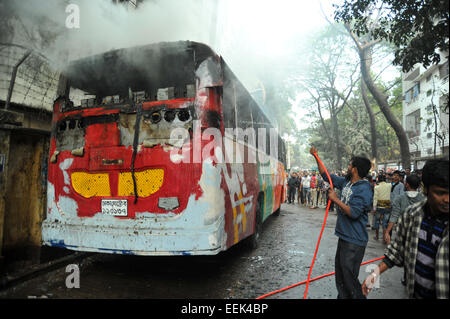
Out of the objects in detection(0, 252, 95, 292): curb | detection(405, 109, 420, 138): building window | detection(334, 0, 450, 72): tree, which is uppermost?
detection(405, 109, 420, 138): building window

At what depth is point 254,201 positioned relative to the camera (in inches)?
226

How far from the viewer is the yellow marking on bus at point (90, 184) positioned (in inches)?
157

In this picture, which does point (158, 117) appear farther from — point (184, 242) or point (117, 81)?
point (184, 242)

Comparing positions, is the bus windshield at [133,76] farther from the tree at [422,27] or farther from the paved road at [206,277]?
the tree at [422,27]

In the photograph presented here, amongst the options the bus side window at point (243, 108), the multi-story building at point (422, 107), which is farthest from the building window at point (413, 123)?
the bus side window at point (243, 108)

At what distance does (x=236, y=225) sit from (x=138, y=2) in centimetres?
686

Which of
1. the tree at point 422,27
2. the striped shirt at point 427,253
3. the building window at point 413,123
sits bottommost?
the striped shirt at point 427,253

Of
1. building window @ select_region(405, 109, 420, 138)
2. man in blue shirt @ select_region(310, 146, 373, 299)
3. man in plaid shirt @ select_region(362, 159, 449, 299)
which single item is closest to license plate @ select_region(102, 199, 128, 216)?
man in blue shirt @ select_region(310, 146, 373, 299)

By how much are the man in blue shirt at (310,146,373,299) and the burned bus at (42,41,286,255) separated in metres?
1.41

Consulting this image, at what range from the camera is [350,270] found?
10.5 feet

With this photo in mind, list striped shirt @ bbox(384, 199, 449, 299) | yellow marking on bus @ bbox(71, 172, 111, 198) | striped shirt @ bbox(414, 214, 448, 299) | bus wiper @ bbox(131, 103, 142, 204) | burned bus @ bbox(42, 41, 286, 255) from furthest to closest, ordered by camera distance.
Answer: yellow marking on bus @ bbox(71, 172, 111, 198) → bus wiper @ bbox(131, 103, 142, 204) → burned bus @ bbox(42, 41, 286, 255) → striped shirt @ bbox(414, 214, 448, 299) → striped shirt @ bbox(384, 199, 449, 299)

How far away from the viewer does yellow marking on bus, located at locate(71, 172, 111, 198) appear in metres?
3.99

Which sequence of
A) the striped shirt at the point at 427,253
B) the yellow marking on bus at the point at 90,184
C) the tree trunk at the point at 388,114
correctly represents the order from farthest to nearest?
the tree trunk at the point at 388,114 < the yellow marking on bus at the point at 90,184 < the striped shirt at the point at 427,253

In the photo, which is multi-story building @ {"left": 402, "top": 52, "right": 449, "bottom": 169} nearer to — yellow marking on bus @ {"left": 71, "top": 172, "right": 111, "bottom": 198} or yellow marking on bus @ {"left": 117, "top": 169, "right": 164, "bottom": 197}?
yellow marking on bus @ {"left": 117, "top": 169, "right": 164, "bottom": 197}
